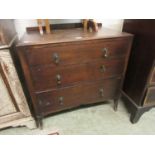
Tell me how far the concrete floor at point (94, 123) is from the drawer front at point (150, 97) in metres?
0.26

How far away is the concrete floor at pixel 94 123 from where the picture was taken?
4.42 ft

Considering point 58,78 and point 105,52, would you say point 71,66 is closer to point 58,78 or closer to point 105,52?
point 58,78

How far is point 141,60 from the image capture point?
1224 mm

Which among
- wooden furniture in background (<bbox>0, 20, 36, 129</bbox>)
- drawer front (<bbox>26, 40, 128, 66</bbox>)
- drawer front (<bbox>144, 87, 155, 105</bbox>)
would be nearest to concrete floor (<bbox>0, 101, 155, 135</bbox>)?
wooden furniture in background (<bbox>0, 20, 36, 129</bbox>)

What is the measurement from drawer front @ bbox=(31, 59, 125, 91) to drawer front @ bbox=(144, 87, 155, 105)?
0.29 meters

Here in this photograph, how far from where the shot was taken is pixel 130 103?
144cm

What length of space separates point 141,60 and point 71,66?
604mm

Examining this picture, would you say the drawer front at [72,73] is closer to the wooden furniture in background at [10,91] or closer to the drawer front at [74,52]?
the drawer front at [74,52]

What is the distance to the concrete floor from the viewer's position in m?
1.35

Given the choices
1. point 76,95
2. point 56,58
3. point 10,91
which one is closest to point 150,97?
point 76,95

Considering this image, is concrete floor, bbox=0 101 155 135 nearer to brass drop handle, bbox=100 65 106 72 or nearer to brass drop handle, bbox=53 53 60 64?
brass drop handle, bbox=100 65 106 72

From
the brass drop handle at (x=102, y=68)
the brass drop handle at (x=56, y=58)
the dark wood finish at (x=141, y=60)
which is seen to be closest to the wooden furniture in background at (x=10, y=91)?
the brass drop handle at (x=56, y=58)
